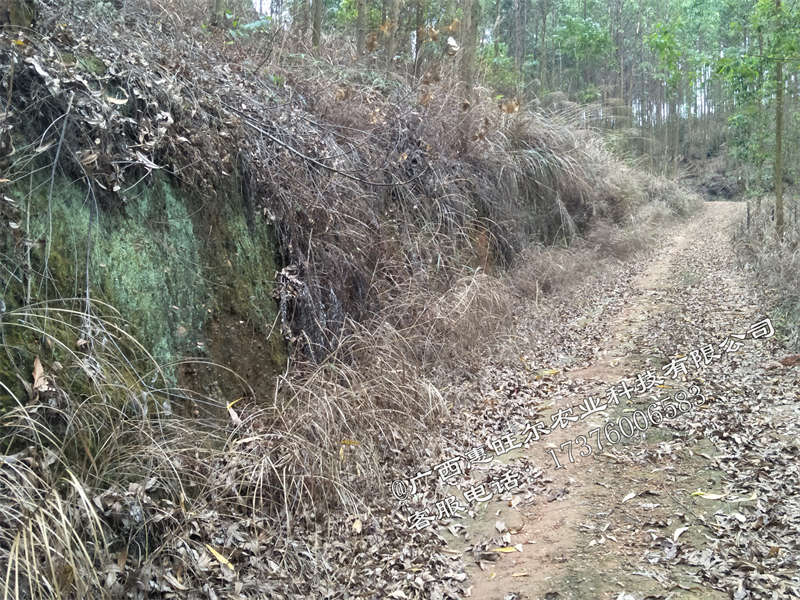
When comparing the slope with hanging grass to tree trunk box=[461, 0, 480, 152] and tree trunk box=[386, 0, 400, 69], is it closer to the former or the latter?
tree trunk box=[386, 0, 400, 69]

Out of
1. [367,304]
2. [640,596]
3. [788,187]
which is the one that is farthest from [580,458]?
[788,187]

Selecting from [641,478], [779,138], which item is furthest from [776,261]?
[641,478]

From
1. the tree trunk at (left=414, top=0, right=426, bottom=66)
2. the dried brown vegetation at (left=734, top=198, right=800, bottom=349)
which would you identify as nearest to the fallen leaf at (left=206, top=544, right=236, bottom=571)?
the dried brown vegetation at (left=734, top=198, right=800, bottom=349)

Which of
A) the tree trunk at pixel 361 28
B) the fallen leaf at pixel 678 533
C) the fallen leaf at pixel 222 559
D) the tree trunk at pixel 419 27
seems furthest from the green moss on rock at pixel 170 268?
the tree trunk at pixel 419 27

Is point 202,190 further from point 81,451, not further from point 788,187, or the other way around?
point 788,187

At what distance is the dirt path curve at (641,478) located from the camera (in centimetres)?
304

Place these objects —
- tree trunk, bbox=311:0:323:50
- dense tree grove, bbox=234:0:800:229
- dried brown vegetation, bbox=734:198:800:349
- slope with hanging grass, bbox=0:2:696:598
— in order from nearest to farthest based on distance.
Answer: slope with hanging grass, bbox=0:2:696:598
dried brown vegetation, bbox=734:198:800:349
tree trunk, bbox=311:0:323:50
dense tree grove, bbox=234:0:800:229

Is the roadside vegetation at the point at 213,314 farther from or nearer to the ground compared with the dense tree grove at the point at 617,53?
nearer to the ground

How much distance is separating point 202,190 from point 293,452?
2066 millimetres

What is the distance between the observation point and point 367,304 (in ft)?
18.9

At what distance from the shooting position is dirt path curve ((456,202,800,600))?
3039 mm

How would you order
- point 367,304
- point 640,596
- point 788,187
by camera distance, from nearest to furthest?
point 640,596
point 367,304
point 788,187

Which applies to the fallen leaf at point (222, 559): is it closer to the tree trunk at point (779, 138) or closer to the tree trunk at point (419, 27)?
the tree trunk at point (419, 27)

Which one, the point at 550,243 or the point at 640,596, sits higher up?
the point at 550,243
